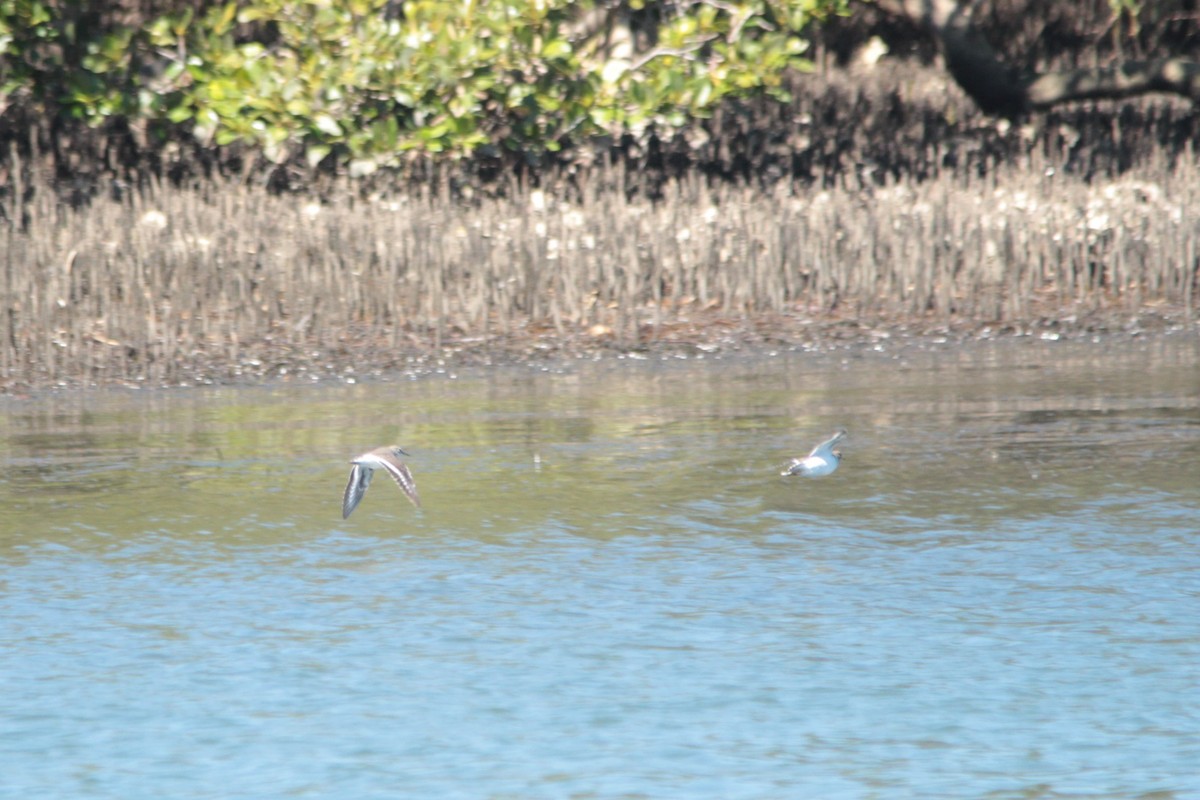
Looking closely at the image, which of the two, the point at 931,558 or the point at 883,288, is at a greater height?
the point at 883,288

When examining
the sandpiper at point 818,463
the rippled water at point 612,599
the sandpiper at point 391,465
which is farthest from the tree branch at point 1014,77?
the sandpiper at point 391,465

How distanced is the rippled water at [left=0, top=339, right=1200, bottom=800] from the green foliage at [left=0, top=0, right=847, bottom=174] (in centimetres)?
439

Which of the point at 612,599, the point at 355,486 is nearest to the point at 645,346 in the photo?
the point at 355,486

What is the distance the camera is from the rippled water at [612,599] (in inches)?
197

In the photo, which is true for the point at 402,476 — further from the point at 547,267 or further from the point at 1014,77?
the point at 1014,77

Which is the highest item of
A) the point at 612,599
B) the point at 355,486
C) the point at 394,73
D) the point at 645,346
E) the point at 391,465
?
the point at 394,73

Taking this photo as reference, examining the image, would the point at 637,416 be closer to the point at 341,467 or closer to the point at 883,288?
the point at 341,467

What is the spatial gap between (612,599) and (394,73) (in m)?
8.69

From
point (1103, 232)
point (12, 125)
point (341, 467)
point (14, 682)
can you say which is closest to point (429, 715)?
point (14, 682)

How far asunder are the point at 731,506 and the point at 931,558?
115cm

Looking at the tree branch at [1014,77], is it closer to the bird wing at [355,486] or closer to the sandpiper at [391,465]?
the bird wing at [355,486]

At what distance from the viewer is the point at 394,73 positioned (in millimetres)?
14555

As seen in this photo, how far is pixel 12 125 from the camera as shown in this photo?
1648cm

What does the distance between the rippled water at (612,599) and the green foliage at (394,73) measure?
439 cm
